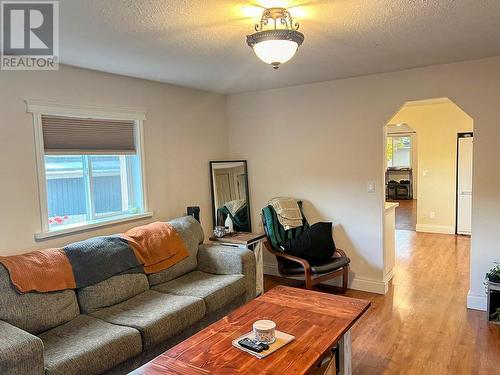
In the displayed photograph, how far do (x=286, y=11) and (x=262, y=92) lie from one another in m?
2.64

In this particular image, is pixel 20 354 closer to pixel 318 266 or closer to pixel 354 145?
pixel 318 266

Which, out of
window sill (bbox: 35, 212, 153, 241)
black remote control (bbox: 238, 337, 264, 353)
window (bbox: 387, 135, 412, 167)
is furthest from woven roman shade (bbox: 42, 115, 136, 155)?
window (bbox: 387, 135, 412, 167)

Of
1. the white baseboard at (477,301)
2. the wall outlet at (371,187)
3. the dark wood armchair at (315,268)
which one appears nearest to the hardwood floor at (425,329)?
the white baseboard at (477,301)

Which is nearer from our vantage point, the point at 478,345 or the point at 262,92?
the point at 478,345

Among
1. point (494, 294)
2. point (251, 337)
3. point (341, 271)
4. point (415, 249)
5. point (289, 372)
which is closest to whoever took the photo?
point (289, 372)

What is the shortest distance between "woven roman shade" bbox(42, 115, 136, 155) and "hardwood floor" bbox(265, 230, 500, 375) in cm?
232

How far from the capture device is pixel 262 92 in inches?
187

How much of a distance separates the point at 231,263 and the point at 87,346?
1.52 meters

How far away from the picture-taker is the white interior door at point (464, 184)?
652cm

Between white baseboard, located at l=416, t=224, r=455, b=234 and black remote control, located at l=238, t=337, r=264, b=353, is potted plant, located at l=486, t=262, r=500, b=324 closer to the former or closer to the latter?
black remote control, located at l=238, t=337, r=264, b=353

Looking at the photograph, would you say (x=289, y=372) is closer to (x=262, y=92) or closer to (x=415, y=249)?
(x=262, y=92)

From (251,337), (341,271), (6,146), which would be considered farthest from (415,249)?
(6,146)

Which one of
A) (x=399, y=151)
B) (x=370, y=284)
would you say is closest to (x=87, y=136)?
(x=370, y=284)

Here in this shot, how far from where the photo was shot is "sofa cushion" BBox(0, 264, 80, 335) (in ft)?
7.68
